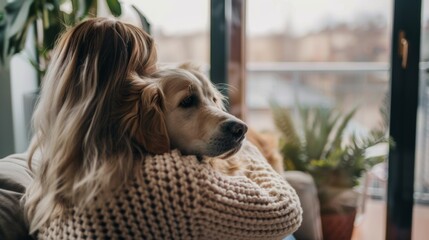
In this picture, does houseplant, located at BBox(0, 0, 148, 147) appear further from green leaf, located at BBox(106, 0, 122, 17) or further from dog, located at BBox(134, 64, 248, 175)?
dog, located at BBox(134, 64, 248, 175)

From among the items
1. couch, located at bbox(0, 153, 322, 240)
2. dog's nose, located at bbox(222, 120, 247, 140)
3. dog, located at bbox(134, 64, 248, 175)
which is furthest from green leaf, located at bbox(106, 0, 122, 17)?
dog's nose, located at bbox(222, 120, 247, 140)

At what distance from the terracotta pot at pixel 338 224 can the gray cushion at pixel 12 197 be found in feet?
4.34

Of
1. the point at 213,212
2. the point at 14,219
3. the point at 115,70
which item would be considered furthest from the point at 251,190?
the point at 14,219

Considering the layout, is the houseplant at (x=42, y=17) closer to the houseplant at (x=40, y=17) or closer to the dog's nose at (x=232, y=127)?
the houseplant at (x=40, y=17)

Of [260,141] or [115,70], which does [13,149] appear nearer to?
[260,141]

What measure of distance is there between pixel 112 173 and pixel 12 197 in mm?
341

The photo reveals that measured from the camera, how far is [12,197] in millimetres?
1002

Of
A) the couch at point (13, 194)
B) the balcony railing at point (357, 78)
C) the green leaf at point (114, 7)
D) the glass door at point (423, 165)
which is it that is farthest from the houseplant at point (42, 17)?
the glass door at point (423, 165)

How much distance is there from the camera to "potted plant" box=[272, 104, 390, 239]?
201 cm

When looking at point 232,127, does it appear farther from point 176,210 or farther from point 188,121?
point 176,210

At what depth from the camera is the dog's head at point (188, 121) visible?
2.93ft

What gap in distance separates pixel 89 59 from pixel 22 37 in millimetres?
1027

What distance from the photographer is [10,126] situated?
6.88 ft

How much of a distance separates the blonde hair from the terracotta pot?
1364 millimetres
